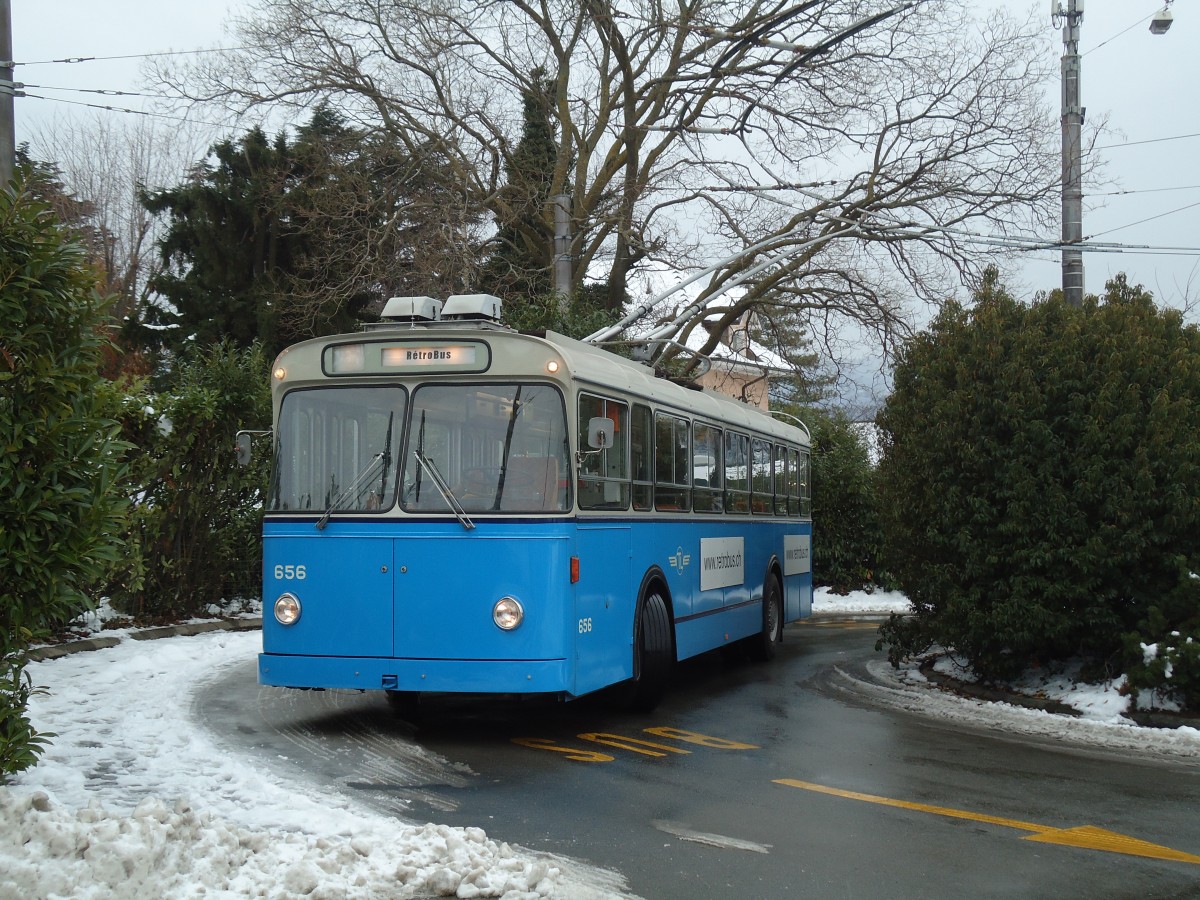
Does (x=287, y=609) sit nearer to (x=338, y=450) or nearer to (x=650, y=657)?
(x=338, y=450)

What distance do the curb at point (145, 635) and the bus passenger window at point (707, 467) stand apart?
654 centimetres

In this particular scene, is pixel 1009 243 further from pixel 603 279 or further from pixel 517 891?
pixel 517 891

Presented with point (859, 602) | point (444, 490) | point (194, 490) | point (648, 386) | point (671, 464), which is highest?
point (648, 386)

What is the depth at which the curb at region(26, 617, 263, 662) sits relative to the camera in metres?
13.3

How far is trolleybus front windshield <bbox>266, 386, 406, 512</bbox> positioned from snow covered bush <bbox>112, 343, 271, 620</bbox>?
5.89 meters

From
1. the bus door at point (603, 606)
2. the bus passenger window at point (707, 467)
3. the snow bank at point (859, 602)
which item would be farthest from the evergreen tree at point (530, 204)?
the bus door at point (603, 606)

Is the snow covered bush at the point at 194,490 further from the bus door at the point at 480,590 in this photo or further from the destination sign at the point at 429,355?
the bus door at the point at 480,590

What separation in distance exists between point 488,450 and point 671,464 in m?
2.92

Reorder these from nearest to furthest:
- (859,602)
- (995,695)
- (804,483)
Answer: (995,695)
(804,483)
(859,602)

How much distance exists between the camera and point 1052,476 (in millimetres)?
11453

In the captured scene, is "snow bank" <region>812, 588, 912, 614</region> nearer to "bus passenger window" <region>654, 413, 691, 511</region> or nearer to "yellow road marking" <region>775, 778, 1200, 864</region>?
"bus passenger window" <region>654, 413, 691, 511</region>

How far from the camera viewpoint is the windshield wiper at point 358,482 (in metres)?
9.55

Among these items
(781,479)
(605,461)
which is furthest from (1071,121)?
(605,461)

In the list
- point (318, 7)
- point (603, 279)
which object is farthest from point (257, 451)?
point (603, 279)
